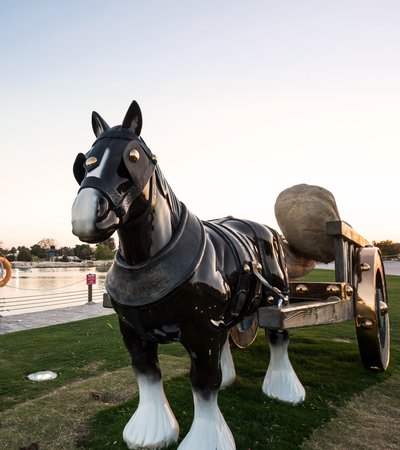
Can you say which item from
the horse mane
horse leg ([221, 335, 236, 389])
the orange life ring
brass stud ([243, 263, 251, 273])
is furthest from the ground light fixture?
the orange life ring

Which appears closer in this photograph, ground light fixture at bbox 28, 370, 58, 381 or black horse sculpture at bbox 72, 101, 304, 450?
black horse sculpture at bbox 72, 101, 304, 450

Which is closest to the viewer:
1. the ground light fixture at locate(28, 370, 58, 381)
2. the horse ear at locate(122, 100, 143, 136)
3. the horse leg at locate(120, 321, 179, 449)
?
the horse ear at locate(122, 100, 143, 136)

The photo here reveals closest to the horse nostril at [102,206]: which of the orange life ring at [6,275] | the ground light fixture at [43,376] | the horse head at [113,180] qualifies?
the horse head at [113,180]

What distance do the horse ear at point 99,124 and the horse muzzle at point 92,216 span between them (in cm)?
57

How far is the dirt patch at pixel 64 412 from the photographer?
3.02 m

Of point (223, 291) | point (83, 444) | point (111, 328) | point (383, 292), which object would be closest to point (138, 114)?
point (223, 291)

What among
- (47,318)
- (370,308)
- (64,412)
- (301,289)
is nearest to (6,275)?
(47,318)

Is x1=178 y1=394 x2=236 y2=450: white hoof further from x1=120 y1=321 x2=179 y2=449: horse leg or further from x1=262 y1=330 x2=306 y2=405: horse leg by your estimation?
x1=262 y1=330 x2=306 y2=405: horse leg

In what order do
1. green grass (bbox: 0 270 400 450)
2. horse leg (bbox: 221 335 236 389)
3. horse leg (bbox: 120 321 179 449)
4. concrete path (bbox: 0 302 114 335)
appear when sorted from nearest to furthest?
horse leg (bbox: 120 321 179 449), green grass (bbox: 0 270 400 450), horse leg (bbox: 221 335 236 389), concrete path (bbox: 0 302 114 335)

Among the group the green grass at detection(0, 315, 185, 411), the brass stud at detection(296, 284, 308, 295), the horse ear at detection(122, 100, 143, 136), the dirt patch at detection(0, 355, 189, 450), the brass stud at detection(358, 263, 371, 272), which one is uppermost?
the horse ear at detection(122, 100, 143, 136)

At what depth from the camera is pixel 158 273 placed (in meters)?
2.20

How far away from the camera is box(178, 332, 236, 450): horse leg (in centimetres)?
239

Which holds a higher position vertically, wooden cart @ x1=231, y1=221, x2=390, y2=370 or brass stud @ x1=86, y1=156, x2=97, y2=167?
brass stud @ x1=86, y1=156, x2=97, y2=167

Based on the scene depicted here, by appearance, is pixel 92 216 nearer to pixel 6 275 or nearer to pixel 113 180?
pixel 113 180
